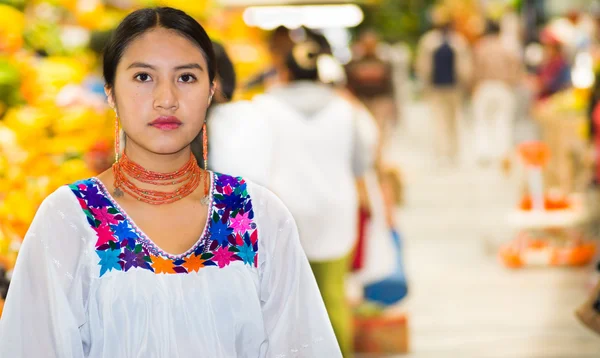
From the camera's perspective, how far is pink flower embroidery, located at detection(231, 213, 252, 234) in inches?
72.5

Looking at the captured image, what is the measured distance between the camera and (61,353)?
168 centimetres

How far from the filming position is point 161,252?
176cm

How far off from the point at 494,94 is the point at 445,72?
0.73 m

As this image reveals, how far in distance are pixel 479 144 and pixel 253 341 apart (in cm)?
1241

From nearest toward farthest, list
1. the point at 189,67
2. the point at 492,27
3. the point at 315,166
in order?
the point at 189,67 → the point at 315,166 → the point at 492,27

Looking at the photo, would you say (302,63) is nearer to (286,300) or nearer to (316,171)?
(316,171)

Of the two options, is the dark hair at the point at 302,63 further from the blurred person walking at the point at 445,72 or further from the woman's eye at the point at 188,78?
the blurred person walking at the point at 445,72

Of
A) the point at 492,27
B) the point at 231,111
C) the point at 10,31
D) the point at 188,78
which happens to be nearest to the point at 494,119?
the point at 492,27

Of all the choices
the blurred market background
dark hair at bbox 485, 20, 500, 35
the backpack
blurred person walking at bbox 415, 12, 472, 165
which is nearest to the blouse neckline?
the blurred market background

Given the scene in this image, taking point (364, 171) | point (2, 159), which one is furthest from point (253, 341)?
point (364, 171)

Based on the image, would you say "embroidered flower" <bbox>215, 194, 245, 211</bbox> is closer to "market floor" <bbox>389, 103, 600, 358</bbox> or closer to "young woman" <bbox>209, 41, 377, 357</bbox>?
"young woman" <bbox>209, 41, 377, 357</bbox>

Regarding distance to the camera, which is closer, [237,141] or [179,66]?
[179,66]

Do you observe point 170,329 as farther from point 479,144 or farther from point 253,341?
point 479,144

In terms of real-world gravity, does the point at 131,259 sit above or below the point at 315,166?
below
